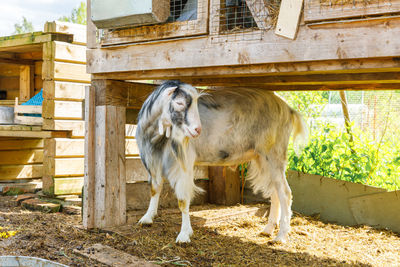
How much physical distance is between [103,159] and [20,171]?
406 cm

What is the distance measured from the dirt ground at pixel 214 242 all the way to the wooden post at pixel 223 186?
18.8 inches

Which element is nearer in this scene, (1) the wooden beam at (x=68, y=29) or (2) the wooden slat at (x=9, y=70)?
(1) the wooden beam at (x=68, y=29)

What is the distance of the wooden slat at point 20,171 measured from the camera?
783 cm

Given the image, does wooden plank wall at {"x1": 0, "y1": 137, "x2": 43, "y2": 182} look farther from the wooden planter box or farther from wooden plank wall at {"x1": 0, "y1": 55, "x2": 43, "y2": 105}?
the wooden planter box

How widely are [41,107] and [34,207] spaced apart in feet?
5.58

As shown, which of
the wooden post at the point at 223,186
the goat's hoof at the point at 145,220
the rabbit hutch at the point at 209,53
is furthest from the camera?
the wooden post at the point at 223,186

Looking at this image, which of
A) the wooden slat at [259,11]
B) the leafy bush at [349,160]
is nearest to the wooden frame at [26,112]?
the leafy bush at [349,160]

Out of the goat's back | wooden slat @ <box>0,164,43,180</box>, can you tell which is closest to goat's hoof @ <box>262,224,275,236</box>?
the goat's back

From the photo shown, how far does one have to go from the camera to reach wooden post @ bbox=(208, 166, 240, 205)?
6051mm

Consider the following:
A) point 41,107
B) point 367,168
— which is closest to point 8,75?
point 41,107

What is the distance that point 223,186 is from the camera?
6047 mm

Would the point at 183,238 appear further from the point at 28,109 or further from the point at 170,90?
the point at 28,109

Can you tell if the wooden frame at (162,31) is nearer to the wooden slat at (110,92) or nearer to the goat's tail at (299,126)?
the wooden slat at (110,92)

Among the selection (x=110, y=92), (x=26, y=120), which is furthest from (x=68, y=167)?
(x=110, y=92)
